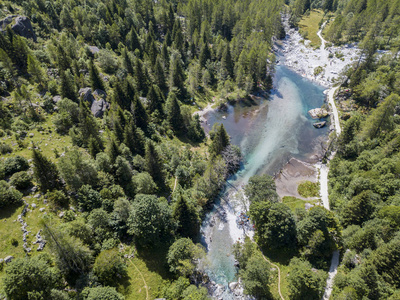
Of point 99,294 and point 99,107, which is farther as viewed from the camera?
point 99,107

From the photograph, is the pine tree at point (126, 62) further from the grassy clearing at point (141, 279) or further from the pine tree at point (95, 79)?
the grassy clearing at point (141, 279)

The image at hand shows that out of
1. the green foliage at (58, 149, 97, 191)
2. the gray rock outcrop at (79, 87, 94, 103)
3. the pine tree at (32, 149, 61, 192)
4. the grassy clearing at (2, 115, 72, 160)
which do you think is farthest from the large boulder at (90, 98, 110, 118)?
the pine tree at (32, 149, 61, 192)

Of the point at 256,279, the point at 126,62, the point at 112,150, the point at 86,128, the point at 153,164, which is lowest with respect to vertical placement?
the point at 153,164

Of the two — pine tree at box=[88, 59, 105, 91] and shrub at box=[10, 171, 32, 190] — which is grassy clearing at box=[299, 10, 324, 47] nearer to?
pine tree at box=[88, 59, 105, 91]

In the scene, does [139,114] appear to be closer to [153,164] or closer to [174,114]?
[174,114]

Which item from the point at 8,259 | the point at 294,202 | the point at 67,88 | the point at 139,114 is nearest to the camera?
the point at 8,259

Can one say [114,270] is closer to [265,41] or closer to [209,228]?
[209,228]

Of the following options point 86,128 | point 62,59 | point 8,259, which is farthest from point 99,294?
point 62,59
